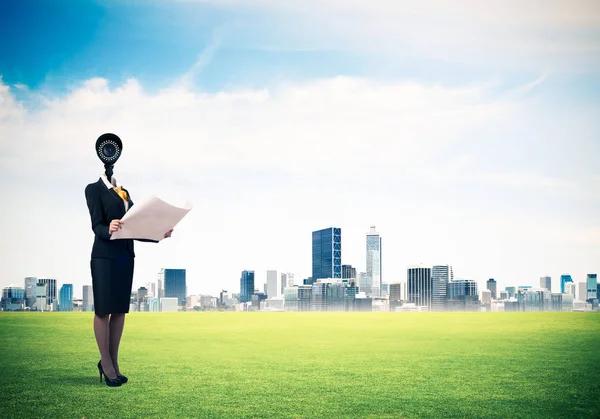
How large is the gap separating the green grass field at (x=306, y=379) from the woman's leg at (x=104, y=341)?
219 mm

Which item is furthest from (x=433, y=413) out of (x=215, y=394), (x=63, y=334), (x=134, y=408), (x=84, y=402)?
(x=63, y=334)


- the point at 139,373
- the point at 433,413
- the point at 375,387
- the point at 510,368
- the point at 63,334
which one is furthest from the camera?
the point at 63,334

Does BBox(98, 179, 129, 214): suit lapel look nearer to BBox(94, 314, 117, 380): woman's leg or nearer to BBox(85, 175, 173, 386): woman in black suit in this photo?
BBox(85, 175, 173, 386): woman in black suit

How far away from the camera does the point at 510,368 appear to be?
9.48 m

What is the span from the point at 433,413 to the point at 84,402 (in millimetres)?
3535

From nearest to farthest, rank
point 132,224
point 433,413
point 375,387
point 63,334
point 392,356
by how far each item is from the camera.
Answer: point 433,413 < point 132,224 < point 375,387 < point 392,356 < point 63,334

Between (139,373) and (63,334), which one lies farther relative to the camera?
(63,334)

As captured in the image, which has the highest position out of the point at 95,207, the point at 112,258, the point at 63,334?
the point at 95,207

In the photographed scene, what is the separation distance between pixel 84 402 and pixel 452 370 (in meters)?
5.17

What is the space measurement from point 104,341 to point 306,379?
261 cm

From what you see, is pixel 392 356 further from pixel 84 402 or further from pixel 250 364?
pixel 84 402

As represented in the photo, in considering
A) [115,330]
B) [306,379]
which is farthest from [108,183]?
[306,379]

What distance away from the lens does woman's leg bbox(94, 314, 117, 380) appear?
23.7 feet

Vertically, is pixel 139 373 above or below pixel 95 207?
below
